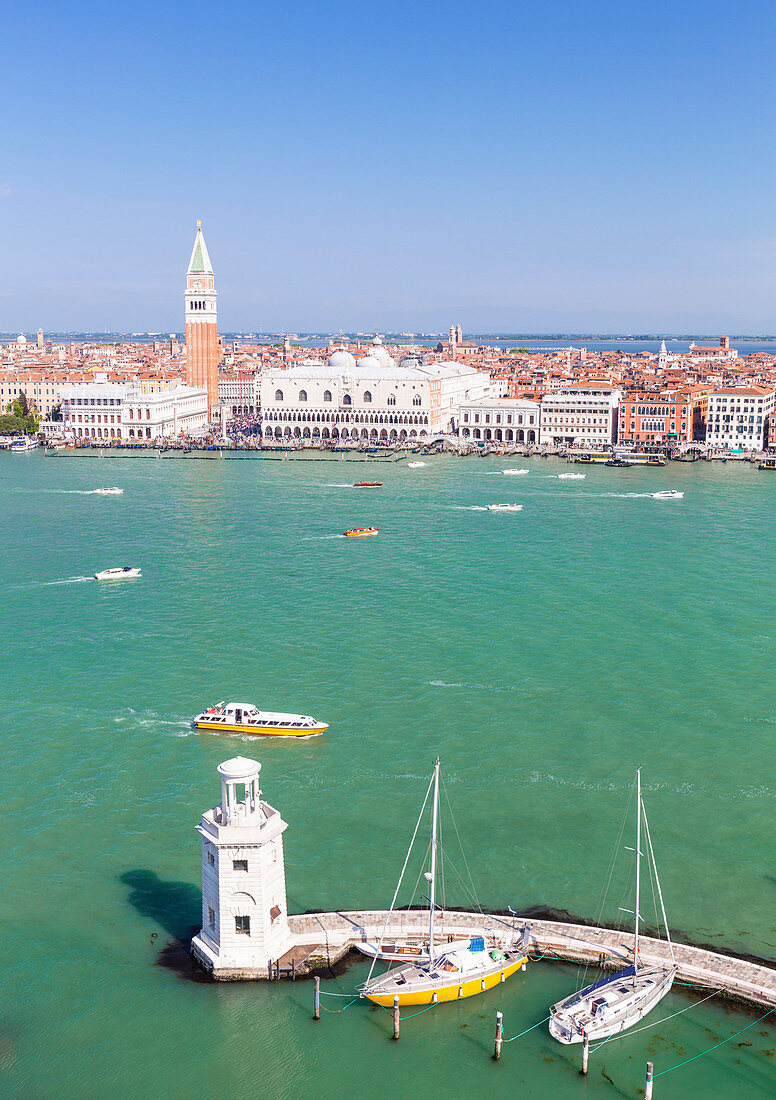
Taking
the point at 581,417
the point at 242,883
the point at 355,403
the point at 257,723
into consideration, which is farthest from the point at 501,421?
the point at 242,883

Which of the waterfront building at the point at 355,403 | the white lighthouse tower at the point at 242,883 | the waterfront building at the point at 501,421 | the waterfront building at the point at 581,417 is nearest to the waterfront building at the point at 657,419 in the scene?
the waterfront building at the point at 581,417

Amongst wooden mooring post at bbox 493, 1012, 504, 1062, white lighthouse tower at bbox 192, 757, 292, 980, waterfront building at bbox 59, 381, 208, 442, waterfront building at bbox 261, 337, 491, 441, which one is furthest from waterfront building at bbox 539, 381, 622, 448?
wooden mooring post at bbox 493, 1012, 504, 1062

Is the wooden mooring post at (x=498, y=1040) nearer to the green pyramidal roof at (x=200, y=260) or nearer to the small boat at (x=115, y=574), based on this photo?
the small boat at (x=115, y=574)

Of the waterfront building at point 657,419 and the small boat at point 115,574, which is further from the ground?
the waterfront building at point 657,419

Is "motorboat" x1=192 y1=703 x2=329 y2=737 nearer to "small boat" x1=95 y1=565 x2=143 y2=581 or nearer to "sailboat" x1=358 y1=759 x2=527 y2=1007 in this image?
"sailboat" x1=358 y1=759 x2=527 y2=1007

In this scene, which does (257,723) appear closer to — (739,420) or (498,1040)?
(498,1040)

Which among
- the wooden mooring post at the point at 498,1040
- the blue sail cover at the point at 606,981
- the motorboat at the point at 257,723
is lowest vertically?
the wooden mooring post at the point at 498,1040

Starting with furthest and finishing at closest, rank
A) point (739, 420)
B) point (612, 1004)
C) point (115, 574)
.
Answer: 1. point (739, 420)
2. point (115, 574)
3. point (612, 1004)

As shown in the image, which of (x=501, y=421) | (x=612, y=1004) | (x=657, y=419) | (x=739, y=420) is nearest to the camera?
(x=612, y=1004)
